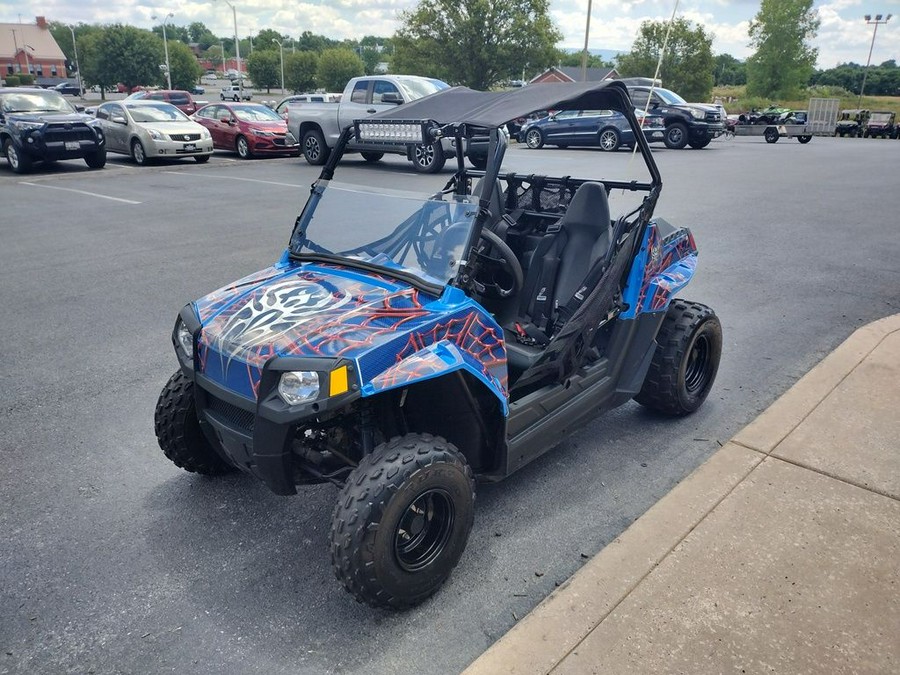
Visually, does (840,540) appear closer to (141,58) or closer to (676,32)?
(676,32)

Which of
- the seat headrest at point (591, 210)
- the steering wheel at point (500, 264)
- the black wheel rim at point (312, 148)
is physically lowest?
the black wheel rim at point (312, 148)

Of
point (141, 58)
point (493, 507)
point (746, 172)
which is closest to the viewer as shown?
point (493, 507)

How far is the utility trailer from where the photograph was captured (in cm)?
2979

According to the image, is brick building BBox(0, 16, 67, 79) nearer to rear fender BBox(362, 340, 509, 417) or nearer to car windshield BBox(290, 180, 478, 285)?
car windshield BBox(290, 180, 478, 285)

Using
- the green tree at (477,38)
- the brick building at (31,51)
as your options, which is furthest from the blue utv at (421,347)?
the brick building at (31,51)

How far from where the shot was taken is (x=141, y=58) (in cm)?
6159

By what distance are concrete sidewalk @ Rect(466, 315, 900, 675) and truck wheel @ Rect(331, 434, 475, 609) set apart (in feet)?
1.30

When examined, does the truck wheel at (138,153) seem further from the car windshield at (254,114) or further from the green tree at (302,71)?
the green tree at (302,71)

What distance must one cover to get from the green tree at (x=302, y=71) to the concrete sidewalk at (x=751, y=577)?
72015 mm

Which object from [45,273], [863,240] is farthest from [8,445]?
[863,240]

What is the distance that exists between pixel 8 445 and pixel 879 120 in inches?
1616

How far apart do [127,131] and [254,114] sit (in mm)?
3570

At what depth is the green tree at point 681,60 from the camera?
49.3 meters

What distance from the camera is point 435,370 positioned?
2723mm
